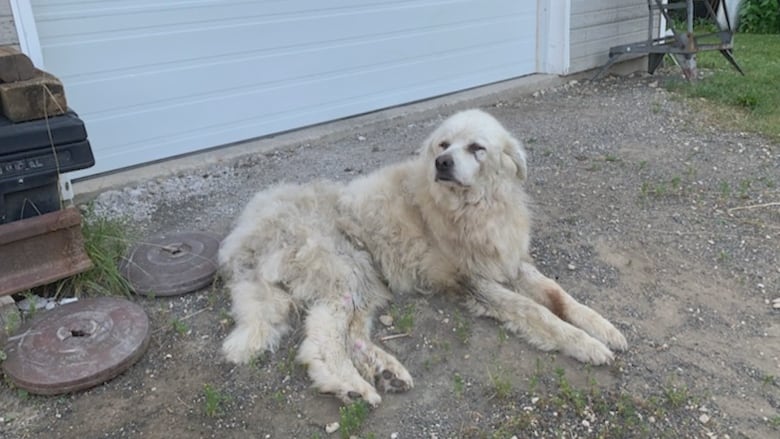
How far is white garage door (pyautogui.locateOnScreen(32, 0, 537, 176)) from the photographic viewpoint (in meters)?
4.76

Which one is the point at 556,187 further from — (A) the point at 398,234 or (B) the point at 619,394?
(B) the point at 619,394

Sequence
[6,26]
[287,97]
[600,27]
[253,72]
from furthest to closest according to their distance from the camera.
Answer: [600,27] → [287,97] → [253,72] → [6,26]

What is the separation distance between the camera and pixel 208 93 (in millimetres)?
5430

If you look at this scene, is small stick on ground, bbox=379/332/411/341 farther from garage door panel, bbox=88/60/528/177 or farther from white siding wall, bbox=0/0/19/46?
white siding wall, bbox=0/0/19/46

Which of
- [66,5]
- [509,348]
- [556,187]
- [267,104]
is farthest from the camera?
[267,104]

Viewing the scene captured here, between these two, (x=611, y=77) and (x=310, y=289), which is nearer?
(x=310, y=289)

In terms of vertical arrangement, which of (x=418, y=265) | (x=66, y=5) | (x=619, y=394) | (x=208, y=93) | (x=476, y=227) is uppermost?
(x=66, y=5)

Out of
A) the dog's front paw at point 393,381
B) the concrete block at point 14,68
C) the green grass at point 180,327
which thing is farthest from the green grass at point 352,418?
the concrete block at point 14,68

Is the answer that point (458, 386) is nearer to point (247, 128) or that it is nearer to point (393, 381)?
point (393, 381)

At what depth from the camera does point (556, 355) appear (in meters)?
3.00

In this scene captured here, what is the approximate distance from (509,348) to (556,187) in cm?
224

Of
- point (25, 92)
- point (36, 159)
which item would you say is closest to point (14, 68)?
point (25, 92)

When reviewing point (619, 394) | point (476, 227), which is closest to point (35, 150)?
point (476, 227)

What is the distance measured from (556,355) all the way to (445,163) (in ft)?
3.54
